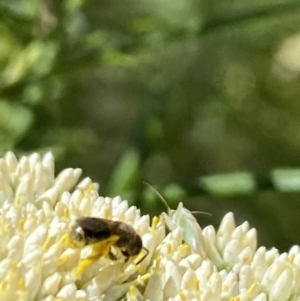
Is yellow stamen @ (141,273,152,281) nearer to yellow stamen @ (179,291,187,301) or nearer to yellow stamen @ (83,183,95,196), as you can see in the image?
yellow stamen @ (179,291,187,301)

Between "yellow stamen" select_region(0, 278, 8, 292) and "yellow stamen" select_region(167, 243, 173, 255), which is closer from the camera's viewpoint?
"yellow stamen" select_region(0, 278, 8, 292)

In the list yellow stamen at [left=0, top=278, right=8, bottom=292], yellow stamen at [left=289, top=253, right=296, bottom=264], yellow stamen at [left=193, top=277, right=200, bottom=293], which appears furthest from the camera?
yellow stamen at [left=289, top=253, right=296, bottom=264]

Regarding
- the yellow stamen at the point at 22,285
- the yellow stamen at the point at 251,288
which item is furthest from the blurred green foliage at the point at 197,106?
the yellow stamen at the point at 22,285

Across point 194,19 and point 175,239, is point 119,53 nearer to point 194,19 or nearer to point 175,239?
point 194,19

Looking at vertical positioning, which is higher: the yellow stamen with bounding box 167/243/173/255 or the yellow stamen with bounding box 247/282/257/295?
the yellow stamen with bounding box 167/243/173/255

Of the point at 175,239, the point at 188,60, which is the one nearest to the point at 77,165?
the point at 188,60

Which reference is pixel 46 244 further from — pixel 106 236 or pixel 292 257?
pixel 292 257

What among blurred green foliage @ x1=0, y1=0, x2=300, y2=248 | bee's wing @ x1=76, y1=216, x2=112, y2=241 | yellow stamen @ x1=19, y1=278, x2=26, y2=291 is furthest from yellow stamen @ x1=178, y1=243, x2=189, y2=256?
blurred green foliage @ x1=0, y1=0, x2=300, y2=248
